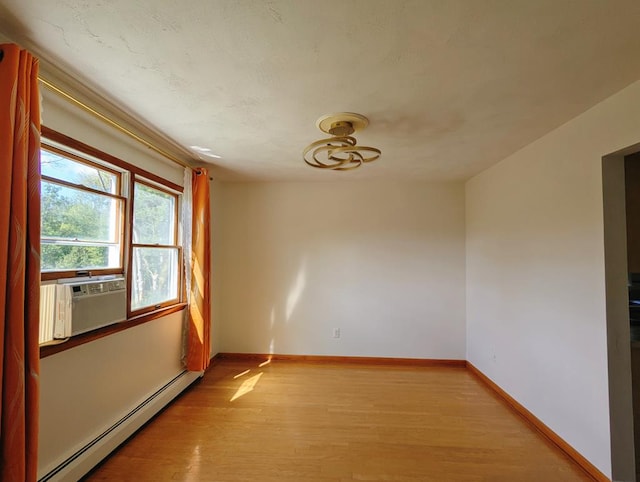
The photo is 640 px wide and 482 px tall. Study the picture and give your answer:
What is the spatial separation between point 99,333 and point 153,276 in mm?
805

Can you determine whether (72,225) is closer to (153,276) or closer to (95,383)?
(153,276)

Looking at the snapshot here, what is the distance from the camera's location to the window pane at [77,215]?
1609 mm

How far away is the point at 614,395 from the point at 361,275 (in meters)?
2.40

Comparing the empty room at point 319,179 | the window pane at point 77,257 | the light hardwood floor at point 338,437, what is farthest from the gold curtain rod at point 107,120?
the light hardwood floor at point 338,437

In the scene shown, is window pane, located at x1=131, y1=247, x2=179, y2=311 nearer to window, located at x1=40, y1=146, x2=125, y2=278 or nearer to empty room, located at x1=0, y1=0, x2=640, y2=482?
empty room, located at x1=0, y1=0, x2=640, y2=482

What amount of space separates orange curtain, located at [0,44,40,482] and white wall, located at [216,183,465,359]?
2.45 meters

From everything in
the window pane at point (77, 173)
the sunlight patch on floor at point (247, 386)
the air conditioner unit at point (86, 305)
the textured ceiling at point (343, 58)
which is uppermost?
the textured ceiling at point (343, 58)

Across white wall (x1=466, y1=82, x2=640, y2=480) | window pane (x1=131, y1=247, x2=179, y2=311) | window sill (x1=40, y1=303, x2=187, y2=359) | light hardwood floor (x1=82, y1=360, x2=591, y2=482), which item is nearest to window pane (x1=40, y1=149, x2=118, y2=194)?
window pane (x1=131, y1=247, x2=179, y2=311)

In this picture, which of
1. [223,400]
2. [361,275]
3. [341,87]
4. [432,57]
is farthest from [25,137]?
[361,275]

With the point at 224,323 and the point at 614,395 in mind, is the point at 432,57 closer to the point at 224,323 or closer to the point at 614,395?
the point at 614,395

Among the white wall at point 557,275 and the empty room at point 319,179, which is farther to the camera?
the white wall at point 557,275

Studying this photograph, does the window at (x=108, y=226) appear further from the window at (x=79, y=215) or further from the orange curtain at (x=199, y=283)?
the orange curtain at (x=199, y=283)

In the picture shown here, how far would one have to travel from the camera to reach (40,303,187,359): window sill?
1501mm

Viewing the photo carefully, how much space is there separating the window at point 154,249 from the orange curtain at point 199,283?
0.20 m
